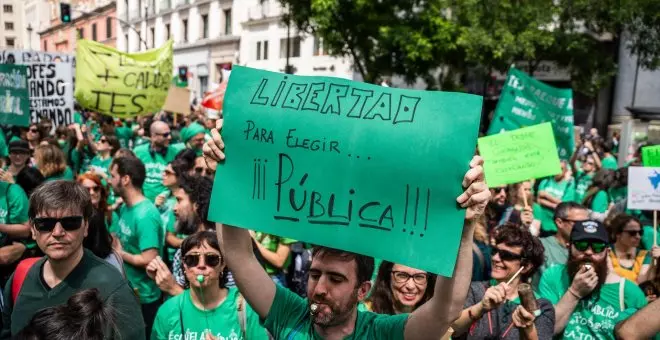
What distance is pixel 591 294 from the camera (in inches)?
132

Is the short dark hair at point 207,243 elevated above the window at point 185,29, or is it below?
below

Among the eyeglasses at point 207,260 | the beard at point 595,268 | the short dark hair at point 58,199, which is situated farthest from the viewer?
the beard at point 595,268

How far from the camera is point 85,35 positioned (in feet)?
186

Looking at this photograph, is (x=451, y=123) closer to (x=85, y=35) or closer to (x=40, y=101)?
(x=40, y=101)

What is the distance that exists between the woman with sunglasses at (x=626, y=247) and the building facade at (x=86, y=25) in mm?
45199

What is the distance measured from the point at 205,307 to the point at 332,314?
1.15 metres

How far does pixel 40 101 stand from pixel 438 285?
745 cm

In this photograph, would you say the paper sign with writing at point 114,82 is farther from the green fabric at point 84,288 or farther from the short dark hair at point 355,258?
the short dark hair at point 355,258

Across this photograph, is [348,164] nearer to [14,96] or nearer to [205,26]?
[14,96]

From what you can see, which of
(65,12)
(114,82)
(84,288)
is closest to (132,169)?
(84,288)

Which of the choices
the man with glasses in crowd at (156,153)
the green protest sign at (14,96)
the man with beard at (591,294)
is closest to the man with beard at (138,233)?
the man with beard at (591,294)

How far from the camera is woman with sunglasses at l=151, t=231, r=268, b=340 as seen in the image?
2.99 meters

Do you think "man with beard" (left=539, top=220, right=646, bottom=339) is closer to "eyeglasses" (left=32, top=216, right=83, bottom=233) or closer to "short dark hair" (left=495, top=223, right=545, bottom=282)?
"short dark hair" (left=495, top=223, right=545, bottom=282)

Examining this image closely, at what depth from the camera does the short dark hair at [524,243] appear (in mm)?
3389
